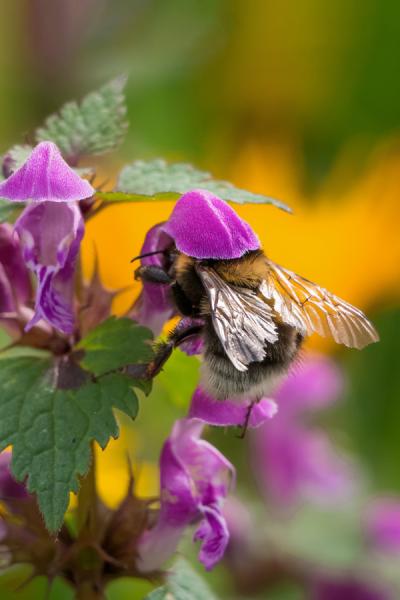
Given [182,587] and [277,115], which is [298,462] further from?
[277,115]

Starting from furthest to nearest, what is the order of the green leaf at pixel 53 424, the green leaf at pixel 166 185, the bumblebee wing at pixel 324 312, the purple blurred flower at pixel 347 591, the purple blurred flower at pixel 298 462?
the purple blurred flower at pixel 298 462 < the purple blurred flower at pixel 347 591 < the bumblebee wing at pixel 324 312 < the green leaf at pixel 166 185 < the green leaf at pixel 53 424

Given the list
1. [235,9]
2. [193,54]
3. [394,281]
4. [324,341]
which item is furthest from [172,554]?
[235,9]

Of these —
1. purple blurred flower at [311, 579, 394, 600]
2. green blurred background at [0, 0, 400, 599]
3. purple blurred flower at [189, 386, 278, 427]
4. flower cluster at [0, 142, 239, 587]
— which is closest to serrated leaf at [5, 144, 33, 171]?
flower cluster at [0, 142, 239, 587]

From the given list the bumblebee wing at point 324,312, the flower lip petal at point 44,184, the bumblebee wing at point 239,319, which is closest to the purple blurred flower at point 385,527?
the bumblebee wing at point 324,312

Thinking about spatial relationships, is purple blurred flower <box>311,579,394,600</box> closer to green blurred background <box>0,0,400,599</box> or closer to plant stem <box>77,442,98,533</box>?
green blurred background <box>0,0,400,599</box>

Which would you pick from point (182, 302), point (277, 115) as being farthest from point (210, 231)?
point (277, 115)

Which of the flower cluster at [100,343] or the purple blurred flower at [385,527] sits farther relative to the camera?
the purple blurred flower at [385,527]

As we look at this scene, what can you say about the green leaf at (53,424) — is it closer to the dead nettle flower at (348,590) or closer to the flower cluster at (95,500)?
the flower cluster at (95,500)
